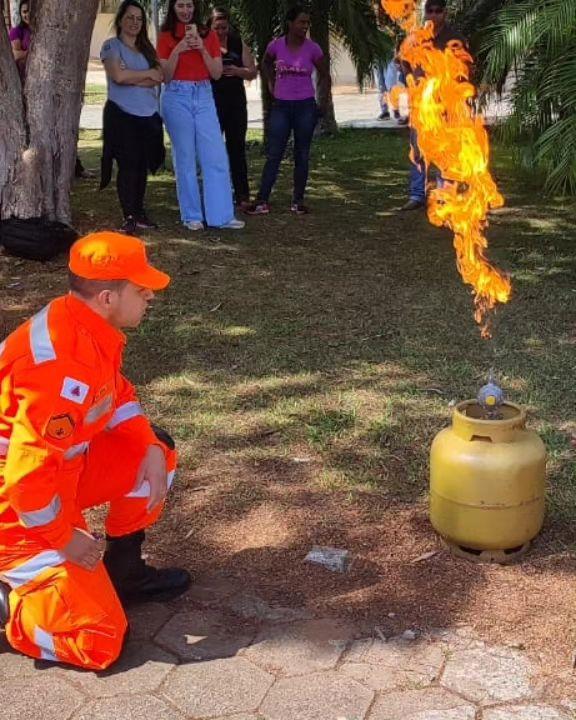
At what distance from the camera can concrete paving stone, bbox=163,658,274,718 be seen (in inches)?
110

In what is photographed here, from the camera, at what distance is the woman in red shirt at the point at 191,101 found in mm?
8242

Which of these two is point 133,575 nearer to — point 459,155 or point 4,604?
point 4,604

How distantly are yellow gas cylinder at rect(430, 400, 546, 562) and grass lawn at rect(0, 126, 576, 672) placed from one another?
0.13 m

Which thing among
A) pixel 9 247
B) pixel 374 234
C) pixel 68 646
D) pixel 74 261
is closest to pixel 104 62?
pixel 9 247

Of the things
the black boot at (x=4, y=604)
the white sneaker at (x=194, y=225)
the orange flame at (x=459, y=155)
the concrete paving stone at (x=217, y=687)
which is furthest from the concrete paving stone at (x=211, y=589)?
the white sneaker at (x=194, y=225)

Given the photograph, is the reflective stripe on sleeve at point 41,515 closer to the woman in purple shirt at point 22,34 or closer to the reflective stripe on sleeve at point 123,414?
the reflective stripe on sleeve at point 123,414

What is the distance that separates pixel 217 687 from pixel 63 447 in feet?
2.75

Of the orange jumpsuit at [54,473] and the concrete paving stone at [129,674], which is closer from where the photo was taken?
the orange jumpsuit at [54,473]

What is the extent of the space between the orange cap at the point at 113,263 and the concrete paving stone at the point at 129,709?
1.20 metres

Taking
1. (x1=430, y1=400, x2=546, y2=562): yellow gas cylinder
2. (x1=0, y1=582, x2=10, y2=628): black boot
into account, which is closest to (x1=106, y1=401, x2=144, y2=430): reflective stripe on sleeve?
(x1=0, y1=582, x2=10, y2=628): black boot

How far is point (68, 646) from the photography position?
2895mm

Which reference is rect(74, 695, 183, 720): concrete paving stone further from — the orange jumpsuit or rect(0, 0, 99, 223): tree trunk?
rect(0, 0, 99, 223): tree trunk

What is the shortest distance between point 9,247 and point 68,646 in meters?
5.58

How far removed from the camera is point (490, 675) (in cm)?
289
